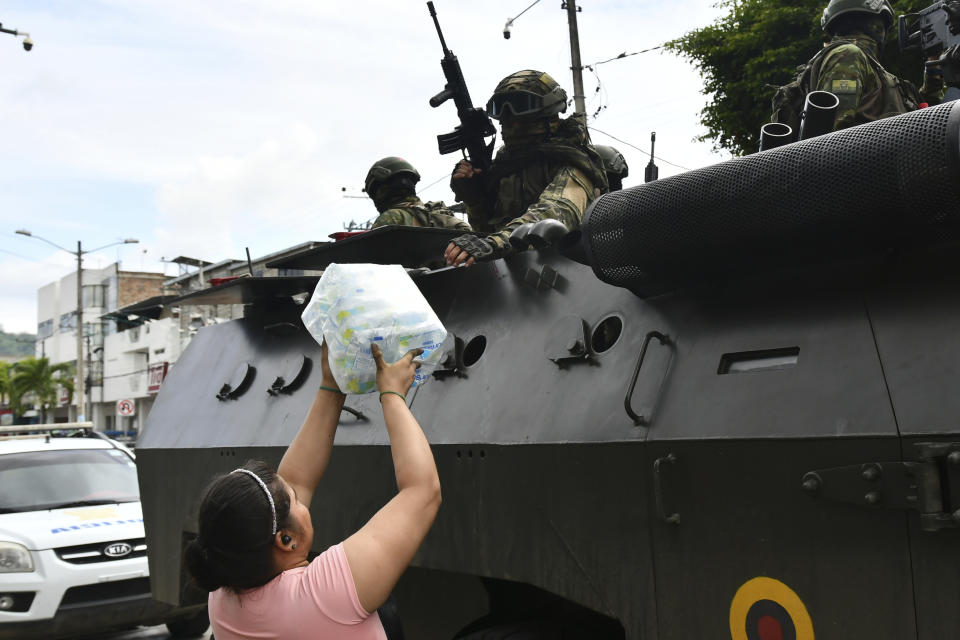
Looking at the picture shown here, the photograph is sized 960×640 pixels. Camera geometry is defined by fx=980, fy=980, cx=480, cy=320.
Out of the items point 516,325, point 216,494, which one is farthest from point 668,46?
point 216,494

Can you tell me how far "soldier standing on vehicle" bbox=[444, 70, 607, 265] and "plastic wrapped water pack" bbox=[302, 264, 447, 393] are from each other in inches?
67.4

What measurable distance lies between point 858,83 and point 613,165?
1.76 meters

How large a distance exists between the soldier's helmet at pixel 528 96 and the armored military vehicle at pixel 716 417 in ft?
4.17

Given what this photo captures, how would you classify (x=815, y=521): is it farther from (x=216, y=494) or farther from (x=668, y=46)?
(x=668, y=46)

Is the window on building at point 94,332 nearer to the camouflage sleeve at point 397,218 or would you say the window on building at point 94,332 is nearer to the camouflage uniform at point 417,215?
the camouflage uniform at point 417,215

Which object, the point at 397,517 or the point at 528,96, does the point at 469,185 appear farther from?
the point at 397,517

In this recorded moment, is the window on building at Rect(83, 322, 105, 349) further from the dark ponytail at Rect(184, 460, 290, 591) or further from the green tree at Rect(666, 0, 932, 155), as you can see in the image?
the dark ponytail at Rect(184, 460, 290, 591)

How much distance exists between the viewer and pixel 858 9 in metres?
4.11

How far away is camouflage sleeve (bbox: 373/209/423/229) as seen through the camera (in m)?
5.43

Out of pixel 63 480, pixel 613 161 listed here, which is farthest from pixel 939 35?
pixel 63 480

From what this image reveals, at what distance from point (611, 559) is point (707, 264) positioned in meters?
0.78

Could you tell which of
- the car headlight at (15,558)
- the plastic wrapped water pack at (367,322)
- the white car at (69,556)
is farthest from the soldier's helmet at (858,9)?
the car headlight at (15,558)

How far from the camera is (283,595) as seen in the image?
197 cm

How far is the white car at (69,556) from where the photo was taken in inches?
260
